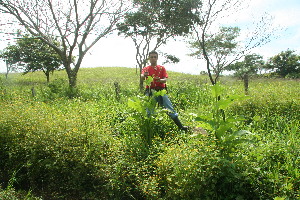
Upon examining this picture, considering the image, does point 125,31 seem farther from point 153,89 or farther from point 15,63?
point 15,63

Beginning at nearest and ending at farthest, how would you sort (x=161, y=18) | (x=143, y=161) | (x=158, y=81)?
1. (x=143, y=161)
2. (x=158, y=81)
3. (x=161, y=18)

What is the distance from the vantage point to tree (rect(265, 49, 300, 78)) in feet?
126

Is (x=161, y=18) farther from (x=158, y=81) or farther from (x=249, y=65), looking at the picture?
(x=249, y=65)

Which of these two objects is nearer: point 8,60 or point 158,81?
point 158,81

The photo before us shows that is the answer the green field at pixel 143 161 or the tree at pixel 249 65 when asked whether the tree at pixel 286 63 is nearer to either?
the tree at pixel 249 65

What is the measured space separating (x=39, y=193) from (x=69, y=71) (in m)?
9.66

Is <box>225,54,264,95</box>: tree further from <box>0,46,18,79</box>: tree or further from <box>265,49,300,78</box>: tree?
<box>0,46,18,79</box>: tree

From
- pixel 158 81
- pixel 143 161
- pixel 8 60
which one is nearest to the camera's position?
pixel 143 161

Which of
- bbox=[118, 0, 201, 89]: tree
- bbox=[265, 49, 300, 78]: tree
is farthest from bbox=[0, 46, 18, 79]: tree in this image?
bbox=[265, 49, 300, 78]: tree

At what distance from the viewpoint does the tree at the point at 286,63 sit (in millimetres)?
38344

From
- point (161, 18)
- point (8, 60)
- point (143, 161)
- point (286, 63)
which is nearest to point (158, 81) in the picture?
point (143, 161)

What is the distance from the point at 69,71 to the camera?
41.7 feet

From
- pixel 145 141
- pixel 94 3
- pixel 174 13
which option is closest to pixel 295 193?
pixel 145 141

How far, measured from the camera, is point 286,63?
130 ft
